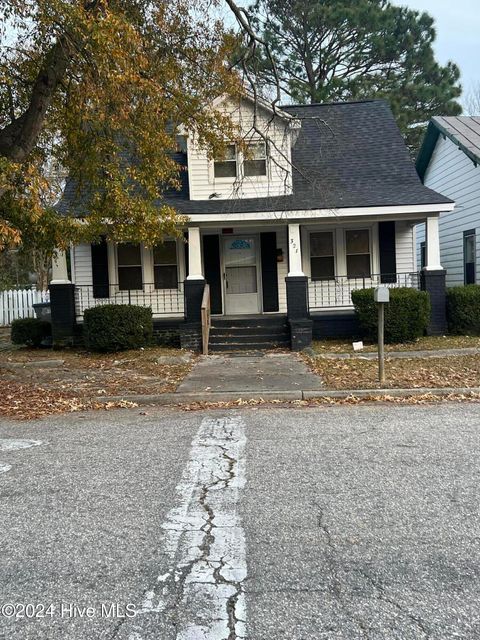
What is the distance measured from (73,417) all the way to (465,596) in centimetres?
564

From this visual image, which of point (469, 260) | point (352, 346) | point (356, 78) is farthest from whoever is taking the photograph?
point (356, 78)

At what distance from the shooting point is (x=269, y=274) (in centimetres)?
1587

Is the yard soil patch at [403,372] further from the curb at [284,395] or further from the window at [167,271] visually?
the window at [167,271]

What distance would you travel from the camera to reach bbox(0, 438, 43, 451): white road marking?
5.89 meters

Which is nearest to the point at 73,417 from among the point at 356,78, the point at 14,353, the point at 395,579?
the point at 395,579

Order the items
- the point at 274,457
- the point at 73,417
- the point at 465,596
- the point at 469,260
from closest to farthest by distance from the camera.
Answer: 1. the point at 465,596
2. the point at 274,457
3. the point at 73,417
4. the point at 469,260

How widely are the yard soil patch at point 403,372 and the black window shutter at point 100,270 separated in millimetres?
6563

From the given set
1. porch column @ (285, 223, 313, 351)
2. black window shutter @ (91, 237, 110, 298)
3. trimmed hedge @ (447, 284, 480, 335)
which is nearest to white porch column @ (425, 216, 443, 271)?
trimmed hedge @ (447, 284, 480, 335)

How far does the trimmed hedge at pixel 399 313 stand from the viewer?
42.7 feet

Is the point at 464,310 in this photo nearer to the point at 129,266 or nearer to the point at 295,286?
the point at 295,286

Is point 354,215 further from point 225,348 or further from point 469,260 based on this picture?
point 469,260

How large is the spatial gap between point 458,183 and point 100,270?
1099 centimetres

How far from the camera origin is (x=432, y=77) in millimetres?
27891

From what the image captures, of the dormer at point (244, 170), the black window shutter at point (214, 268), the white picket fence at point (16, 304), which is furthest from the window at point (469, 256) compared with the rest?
the white picket fence at point (16, 304)
